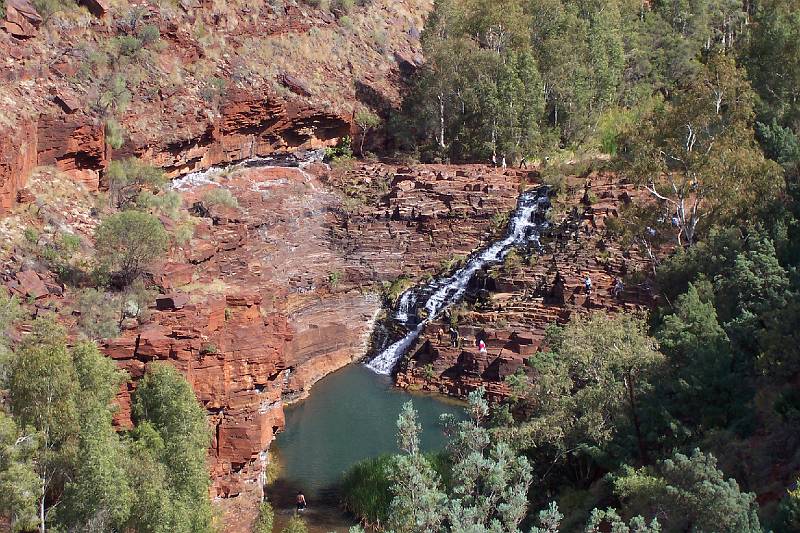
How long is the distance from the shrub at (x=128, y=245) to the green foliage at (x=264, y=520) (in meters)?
11.4

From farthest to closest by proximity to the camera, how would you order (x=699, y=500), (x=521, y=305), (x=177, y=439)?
(x=521, y=305)
(x=177, y=439)
(x=699, y=500)

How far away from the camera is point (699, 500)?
48.1 ft

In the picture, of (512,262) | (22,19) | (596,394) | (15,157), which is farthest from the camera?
(512,262)

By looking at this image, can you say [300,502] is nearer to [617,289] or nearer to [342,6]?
[617,289]

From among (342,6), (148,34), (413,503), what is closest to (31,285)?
(148,34)

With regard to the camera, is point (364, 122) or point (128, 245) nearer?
point (128, 245)

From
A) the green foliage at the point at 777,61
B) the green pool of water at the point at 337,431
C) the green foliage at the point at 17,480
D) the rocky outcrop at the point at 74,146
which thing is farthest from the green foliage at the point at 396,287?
the green foliage at the point at 17,480

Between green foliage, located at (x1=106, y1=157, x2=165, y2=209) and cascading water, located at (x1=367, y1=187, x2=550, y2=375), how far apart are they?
38.9 feet

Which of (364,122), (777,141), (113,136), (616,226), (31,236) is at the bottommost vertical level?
(31,236)

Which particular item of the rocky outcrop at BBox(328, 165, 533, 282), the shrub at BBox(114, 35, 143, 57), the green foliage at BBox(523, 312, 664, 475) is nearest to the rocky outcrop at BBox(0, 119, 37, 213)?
the shrub at BBox(114, 35, 143, 57)

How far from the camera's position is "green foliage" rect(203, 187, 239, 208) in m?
44.0

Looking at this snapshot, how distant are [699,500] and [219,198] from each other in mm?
32784

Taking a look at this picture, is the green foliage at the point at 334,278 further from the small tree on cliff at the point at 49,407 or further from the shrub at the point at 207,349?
the small tree on cliff at the point at 49,407

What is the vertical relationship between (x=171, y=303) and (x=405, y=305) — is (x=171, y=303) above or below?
below
